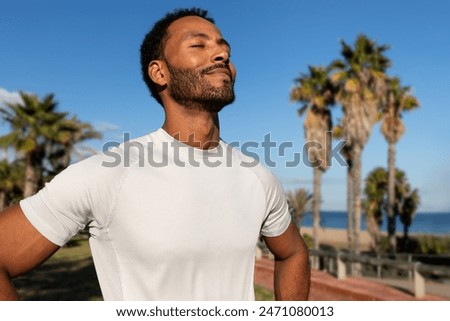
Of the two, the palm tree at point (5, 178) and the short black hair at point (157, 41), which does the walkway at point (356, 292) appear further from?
the palm tree at point (5, 178)

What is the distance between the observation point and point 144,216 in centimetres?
150

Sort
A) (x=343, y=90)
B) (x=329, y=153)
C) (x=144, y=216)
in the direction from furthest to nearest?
(x=329, y=153), (x=343, y=90), (x=144, y=216)

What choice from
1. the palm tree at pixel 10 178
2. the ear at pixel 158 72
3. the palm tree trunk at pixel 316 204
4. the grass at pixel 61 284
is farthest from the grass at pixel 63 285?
the palm tree at pixel 10 178

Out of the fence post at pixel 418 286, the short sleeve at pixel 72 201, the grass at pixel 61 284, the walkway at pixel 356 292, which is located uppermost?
the short sleeve at pixel 72 201

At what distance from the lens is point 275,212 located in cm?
189

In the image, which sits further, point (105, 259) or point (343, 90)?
point (343, 90)

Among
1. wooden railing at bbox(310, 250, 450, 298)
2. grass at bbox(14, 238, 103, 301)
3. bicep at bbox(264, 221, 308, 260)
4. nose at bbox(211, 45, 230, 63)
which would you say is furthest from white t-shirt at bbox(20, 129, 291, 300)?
grass at bbox(14, 238, 103, 301)

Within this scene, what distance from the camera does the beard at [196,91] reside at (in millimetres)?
1805

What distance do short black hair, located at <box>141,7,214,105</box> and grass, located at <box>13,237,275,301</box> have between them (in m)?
8.73

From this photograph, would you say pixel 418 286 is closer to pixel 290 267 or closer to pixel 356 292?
pixel 356 292
